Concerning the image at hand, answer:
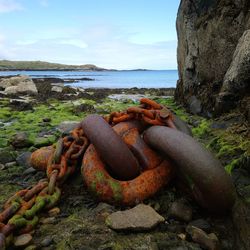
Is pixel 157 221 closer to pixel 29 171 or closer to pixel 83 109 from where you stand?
pixel 29 171

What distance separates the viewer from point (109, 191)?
275 centimetres

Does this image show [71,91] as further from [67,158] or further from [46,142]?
[67,158]

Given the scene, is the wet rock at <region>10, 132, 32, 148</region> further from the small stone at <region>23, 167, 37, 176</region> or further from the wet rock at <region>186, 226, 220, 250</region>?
the wet rock at <region>186, 226, 220, 250</region>

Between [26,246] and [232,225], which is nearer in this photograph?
[26,246]

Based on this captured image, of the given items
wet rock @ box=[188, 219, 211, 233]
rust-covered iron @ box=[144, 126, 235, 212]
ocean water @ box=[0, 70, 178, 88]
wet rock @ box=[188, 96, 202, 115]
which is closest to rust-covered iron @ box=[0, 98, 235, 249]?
rust-covered iron @ box=[144, 126, 235, 212]

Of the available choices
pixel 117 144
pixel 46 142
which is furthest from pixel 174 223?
pixel 46 142

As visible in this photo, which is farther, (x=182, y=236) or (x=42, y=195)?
(x=42, y=195)

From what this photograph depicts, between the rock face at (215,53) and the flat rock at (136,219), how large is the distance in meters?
2.64

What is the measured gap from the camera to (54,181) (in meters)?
2.81

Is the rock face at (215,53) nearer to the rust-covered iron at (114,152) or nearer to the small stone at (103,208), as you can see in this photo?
the rust-covered iron at (114,152)

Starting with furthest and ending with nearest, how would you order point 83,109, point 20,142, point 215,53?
point 83,109, point 215,53, point 20,142

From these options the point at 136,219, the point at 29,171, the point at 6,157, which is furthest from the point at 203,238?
the point at 6,157

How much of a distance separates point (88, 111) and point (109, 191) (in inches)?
305

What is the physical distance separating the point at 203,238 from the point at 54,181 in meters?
1.23
